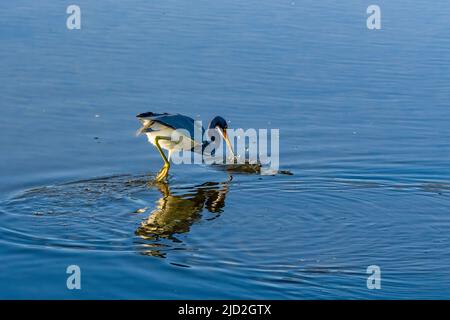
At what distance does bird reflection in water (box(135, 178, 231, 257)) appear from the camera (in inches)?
A: 361

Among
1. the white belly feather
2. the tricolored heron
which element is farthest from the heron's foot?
the white belly feather

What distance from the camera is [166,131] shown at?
448 inches

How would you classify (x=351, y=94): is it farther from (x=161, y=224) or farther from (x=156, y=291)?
(x=156, y=291)

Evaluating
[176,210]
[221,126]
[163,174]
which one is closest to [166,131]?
[163,174]

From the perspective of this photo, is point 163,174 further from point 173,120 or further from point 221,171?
point 221,171

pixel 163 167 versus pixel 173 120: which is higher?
pixel 173 120

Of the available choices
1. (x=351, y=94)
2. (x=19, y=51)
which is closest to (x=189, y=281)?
(x=351, y=94)

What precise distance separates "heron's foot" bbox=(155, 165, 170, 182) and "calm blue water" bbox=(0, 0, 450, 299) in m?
0.19

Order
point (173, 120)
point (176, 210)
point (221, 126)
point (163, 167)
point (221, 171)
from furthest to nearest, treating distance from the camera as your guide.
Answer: point (221, 126), point (221, 171), point (163, 167), point (173, 120), point (176, 210)

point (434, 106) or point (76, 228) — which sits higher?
point (434, 106)

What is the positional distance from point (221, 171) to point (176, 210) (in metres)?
1.53

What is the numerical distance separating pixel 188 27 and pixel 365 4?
4568 millimetres

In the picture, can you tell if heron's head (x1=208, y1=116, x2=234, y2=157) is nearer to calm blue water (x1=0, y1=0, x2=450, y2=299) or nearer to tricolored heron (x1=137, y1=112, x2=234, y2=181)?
tricolored heron (x1=137, y1=112, x2=234, y2=181)

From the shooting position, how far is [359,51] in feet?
55.6
